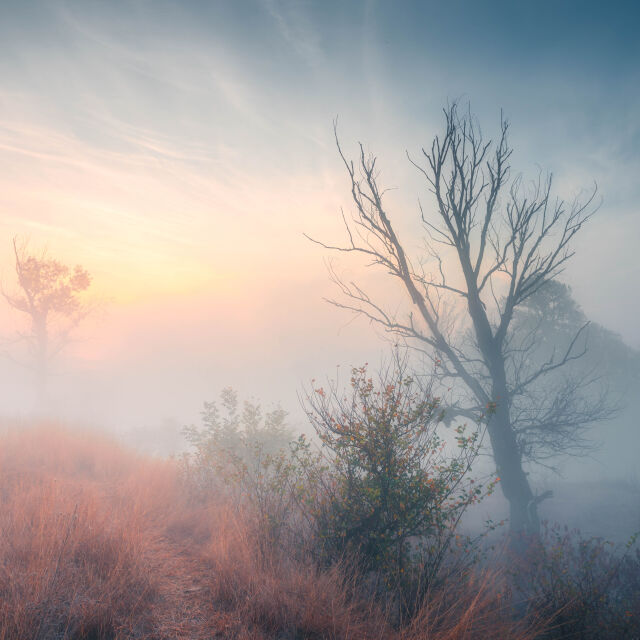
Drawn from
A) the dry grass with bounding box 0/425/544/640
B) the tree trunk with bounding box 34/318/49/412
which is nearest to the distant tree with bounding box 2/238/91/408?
the tree trunk with bounding box 34/318/49/412

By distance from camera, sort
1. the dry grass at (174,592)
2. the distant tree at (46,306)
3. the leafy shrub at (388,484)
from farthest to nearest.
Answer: the distant tree at (46,306) → the leafy shrub at (388,484) → the dry grass at (174,592)

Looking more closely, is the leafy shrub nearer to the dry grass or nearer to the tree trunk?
the dry grass

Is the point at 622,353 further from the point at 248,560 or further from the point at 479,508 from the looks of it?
the point at 248,560

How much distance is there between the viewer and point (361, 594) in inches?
145

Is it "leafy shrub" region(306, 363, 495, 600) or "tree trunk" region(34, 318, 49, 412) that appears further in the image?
"tree trunk" region(34, 318, 49, 412)

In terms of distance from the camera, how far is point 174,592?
11.9ft

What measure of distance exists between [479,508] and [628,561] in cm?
1087

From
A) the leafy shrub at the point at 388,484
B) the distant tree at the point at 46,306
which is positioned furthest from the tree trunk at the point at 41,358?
the leafy shrub at the point at 388,484

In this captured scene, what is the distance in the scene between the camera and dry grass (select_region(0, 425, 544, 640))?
2809 millimetres

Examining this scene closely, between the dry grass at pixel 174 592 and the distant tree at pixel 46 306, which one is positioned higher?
the distant tree at pixel 46 306

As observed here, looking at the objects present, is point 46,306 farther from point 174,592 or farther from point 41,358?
point 174,592

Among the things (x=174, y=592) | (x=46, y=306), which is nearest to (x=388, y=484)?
(x=174, y=592)

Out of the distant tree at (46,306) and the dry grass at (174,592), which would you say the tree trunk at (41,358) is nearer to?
the distant tree at (46,306)

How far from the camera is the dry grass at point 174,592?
281 centimetres
